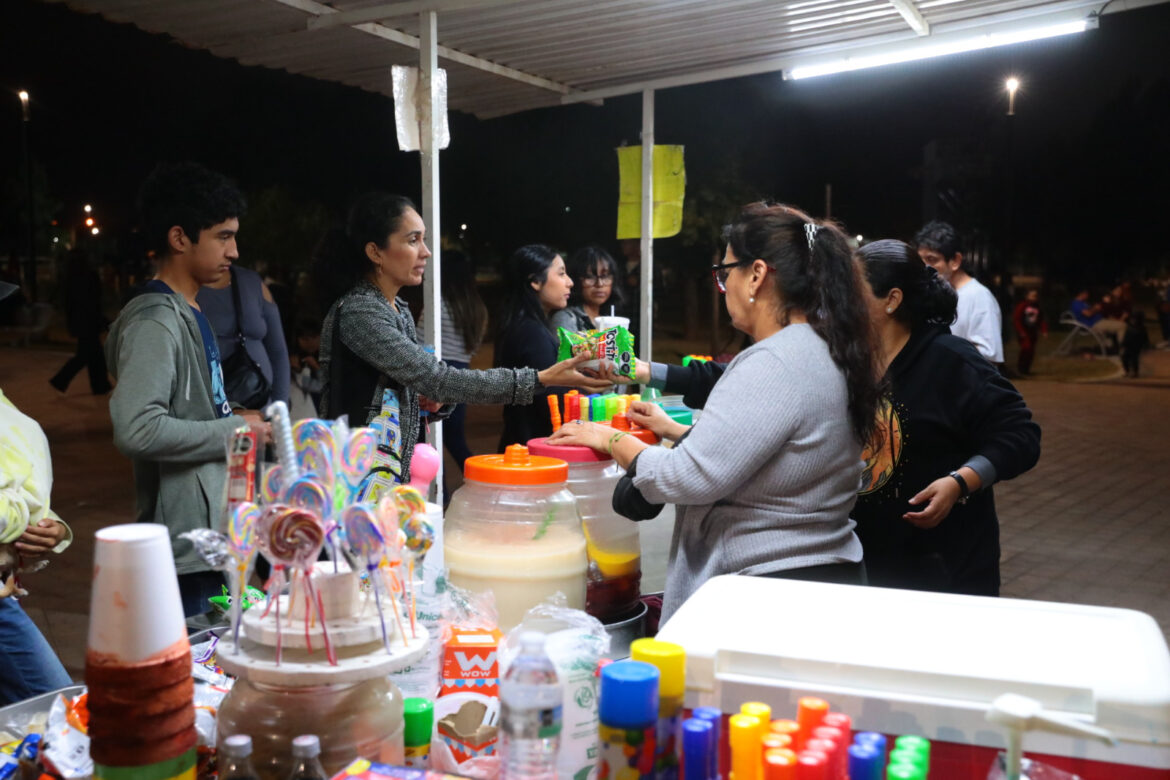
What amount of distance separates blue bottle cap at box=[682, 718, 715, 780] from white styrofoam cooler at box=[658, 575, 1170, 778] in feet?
0.48

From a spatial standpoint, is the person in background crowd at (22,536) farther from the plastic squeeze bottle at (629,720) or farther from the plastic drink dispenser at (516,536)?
the plastic squeeze bottle at (629,720)

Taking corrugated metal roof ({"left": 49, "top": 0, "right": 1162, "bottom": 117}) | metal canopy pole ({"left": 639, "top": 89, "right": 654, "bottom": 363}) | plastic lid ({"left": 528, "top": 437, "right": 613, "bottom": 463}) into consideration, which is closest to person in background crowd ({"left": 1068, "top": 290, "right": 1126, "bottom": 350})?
metal canopy pole ({"left": 639, "top": 89, "right": 654, "bottom": 363})

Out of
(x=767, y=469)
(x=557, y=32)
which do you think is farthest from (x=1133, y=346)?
(x=767, y=469)

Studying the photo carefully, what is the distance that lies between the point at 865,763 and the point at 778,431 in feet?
3.02

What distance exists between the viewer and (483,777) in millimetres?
1487

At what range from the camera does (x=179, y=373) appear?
8.55 feet

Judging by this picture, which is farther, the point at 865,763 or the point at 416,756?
the point at 416,756

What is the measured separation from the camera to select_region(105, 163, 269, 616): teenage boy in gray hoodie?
2500mm

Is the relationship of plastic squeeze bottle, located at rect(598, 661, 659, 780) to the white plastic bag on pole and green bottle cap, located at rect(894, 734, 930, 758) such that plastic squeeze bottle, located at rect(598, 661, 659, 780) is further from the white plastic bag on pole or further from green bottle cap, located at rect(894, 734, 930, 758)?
the white plastic bag on pole

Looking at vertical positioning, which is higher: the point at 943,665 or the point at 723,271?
the point at 723,271

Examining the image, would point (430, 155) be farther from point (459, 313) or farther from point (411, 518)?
point (411, 518)

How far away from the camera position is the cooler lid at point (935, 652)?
1.22 metres

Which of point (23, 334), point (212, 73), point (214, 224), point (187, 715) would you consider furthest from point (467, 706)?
point (212, 73)

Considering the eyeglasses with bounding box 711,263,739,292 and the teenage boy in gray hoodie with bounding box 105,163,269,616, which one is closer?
the eyeglasses with bounding box 711,263,739,292
